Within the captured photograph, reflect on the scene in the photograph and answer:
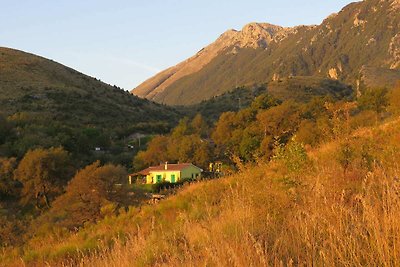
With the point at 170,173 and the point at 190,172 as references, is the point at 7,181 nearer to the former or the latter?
the point at 170,173

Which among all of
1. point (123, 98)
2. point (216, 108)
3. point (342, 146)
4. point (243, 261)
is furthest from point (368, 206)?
point (216, 108)

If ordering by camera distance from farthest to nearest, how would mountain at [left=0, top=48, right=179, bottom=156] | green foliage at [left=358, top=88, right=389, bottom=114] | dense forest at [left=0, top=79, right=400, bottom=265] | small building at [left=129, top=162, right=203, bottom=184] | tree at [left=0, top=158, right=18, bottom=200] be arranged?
mountain at [left=0, top=48, right=179, bottom=156] < small building at [left=129, top=162, right=203, bottom=184] < green foliage at [left=358, top=88, right=389, bottom=114] < tree at [left=0, top=158, right=18, bottom=200] < dense forest at [left=0, top=79, right=400, bottom=265]

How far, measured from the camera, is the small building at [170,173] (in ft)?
163

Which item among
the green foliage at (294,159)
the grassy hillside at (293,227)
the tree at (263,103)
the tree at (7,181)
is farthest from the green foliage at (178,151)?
the green foliage at (294,159)

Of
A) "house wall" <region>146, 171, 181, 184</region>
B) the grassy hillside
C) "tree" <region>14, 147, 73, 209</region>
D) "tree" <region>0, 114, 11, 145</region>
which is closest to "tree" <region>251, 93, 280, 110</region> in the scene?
"house wall" <region>146, 171, 181, 184</region>

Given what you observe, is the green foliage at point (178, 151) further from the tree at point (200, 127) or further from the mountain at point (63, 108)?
the mountain at point (63, 108)

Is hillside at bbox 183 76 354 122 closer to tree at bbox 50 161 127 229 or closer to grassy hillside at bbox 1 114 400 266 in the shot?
tree at bbox 50 161 127 229

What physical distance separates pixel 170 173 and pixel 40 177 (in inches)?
651

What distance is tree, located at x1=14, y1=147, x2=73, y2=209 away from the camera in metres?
38.4

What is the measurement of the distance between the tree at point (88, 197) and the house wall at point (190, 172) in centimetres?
1763

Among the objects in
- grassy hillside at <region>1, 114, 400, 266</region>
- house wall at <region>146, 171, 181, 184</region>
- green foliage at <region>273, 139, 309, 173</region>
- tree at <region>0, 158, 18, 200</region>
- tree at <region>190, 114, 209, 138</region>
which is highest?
green foliage at <region>273, 139, 309, 173</region>

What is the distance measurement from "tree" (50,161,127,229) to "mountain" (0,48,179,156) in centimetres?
2011

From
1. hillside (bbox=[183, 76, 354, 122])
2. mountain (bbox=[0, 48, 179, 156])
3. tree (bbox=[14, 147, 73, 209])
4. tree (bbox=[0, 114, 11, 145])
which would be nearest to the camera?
tree (bbox=[14, 147, 73, 209])

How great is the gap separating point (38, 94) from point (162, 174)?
4458 cm
